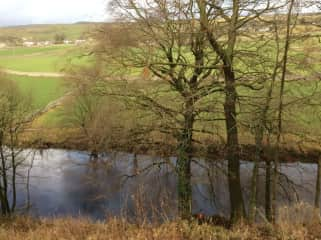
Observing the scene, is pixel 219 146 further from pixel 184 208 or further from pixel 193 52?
pixel 193 52

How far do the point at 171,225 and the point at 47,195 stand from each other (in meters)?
17.6

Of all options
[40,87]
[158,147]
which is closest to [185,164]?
[158,147]

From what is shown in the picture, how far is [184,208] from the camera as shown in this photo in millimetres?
11344

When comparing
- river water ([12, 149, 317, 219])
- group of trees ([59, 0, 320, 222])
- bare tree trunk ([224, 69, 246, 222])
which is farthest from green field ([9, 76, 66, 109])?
bare tree trunk ([224, 69, 246, 222])

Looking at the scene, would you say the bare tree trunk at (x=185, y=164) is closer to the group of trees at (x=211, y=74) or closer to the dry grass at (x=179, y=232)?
the group of trees at (x=211, y=74)

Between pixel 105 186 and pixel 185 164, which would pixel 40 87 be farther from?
pixel 185 164

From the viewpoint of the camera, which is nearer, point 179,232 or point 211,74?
point 179,232

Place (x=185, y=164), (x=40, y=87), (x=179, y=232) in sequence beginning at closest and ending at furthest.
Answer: (x=179, y=232), (x=185, y=164), (x=40, y=87)

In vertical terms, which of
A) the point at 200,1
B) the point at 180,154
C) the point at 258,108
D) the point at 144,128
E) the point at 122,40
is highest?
the point at 200,1

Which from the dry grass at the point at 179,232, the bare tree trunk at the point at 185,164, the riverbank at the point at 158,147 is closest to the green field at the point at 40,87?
the riverbank at the point at 158,147

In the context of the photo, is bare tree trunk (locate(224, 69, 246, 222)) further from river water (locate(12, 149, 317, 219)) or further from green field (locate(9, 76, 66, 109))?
green field (locate(9, 76, 66, 109))

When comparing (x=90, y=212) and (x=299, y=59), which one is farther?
(x=90, y=212)

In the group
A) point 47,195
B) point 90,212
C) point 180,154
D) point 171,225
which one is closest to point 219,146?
point 180,154

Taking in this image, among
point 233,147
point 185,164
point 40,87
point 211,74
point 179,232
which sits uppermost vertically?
point 211,74
